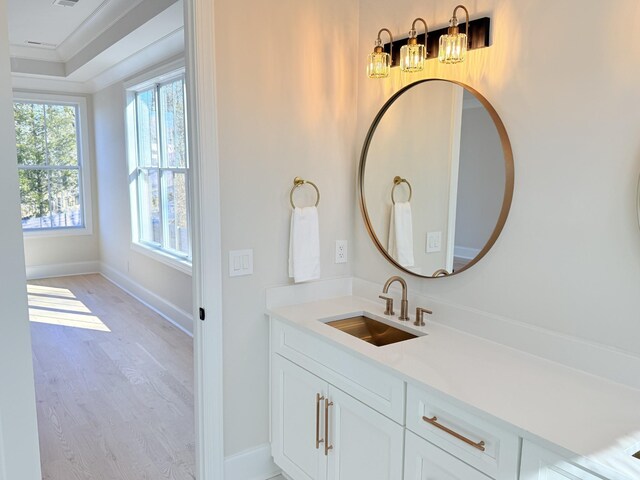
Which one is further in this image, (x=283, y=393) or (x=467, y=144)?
(x=283, y=393)

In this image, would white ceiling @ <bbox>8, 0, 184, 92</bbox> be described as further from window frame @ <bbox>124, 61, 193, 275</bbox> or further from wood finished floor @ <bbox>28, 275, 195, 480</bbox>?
Answer: wood finished floor @ <bbox>28, 275, 195, 480</bbox>

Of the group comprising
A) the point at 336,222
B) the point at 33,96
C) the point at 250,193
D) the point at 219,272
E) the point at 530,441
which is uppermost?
the point at 33,96

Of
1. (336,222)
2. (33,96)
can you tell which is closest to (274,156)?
(336,222)

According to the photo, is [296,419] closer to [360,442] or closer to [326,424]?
[326,424]

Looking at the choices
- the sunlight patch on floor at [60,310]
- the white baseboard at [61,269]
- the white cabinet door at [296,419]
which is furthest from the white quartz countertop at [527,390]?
the white baseboard at [61,269]

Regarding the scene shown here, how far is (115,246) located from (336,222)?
4838mm

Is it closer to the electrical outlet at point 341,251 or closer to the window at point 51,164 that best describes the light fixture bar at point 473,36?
the electrical outlet at point 341,251

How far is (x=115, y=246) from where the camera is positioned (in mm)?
6531

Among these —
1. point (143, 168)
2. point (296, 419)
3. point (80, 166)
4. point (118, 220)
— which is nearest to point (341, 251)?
point (296, 419)

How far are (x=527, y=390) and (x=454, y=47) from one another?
3.99 ft

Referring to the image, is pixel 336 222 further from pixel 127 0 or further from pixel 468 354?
pixel 127 0

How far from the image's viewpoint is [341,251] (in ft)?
8.50

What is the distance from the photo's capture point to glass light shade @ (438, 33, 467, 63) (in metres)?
1.84

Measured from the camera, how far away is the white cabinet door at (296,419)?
208 cm
